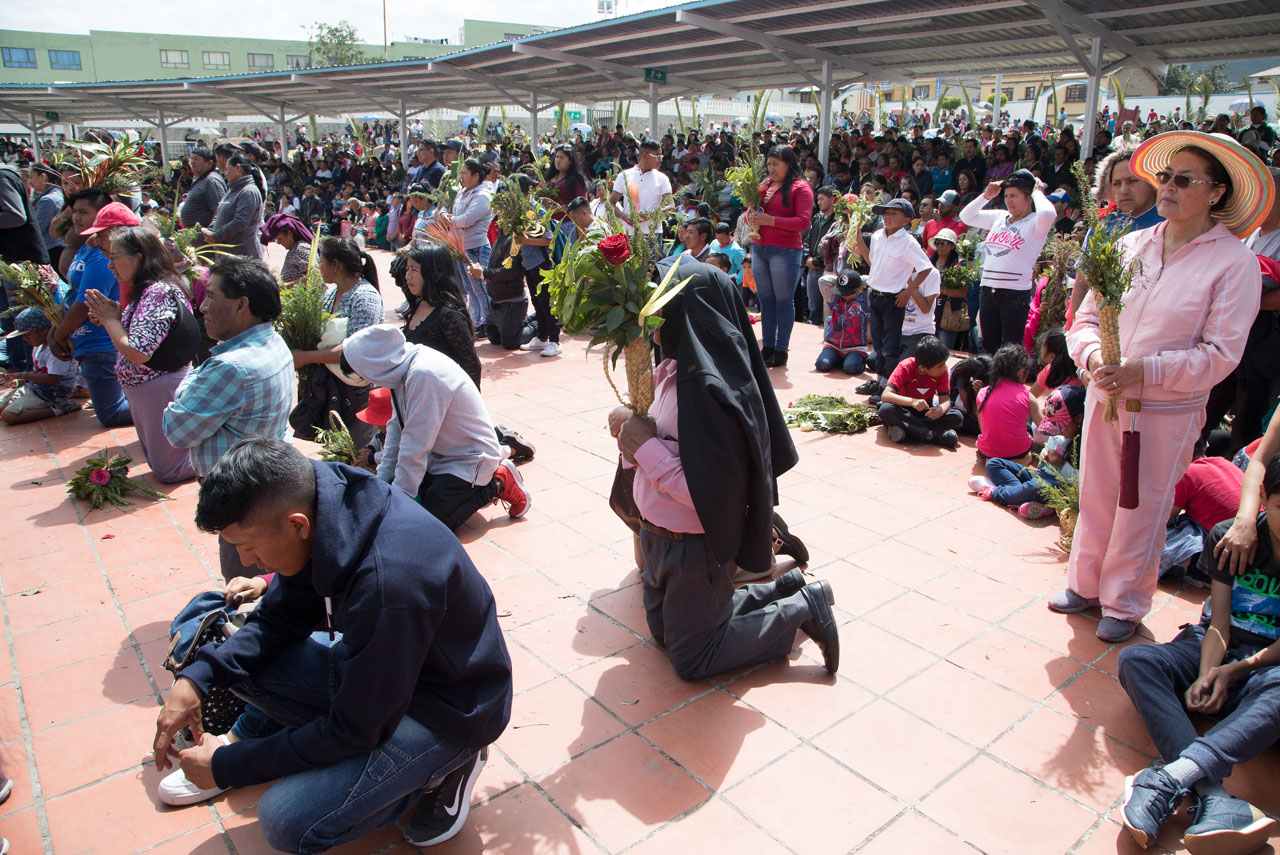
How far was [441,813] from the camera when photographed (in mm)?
2482

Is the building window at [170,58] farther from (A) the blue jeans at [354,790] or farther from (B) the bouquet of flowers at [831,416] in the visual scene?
(A) the blue jeans at [354,790]

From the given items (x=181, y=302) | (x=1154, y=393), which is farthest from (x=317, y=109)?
(x=1154, y=393)

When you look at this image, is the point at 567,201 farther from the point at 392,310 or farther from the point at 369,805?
the point at 369,805

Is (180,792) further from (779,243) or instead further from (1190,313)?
(779,243)

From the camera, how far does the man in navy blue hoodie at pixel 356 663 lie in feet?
6.97

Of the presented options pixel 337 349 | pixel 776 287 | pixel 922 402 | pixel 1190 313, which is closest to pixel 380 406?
pixel 337 349

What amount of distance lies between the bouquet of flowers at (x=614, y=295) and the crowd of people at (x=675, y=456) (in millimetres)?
122

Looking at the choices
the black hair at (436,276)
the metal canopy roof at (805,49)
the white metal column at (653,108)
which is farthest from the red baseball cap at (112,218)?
the white metal column at (653,108)

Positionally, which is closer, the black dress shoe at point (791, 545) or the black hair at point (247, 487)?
the black hair at point (247, 487)

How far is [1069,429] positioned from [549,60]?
46.2 ft

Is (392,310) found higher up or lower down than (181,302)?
lower down

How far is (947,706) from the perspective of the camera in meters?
3.13

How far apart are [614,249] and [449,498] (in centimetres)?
198

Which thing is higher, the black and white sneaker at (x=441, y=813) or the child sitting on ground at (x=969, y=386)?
the child sitting on ground at (x=969, y=386)
